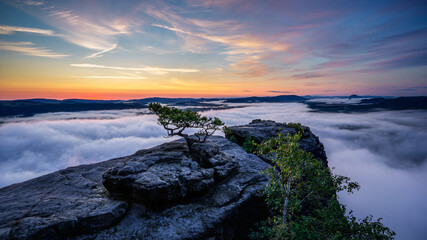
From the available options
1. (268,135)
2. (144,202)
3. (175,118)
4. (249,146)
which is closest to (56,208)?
(144,202)

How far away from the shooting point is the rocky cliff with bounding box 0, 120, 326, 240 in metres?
14.1

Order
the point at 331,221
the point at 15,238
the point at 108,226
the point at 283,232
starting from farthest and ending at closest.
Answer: the point at 108,226, the point at 331,221, the point at 283,232, the point at 15,238

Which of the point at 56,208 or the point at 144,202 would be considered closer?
the point at 56,208

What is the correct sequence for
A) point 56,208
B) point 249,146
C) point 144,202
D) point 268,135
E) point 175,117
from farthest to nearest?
1. point 268,135
2. point 249,146
3. point 175,117
4. point 144,202
5. point 56,208

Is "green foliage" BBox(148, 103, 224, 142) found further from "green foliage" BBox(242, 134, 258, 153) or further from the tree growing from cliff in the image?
"green foliage" BBox(242, 134, 258, 153)

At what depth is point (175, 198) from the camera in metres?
17.9

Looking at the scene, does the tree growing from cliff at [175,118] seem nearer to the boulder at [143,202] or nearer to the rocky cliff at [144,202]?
the rocky cliff at [144,202]

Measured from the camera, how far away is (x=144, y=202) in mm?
17547

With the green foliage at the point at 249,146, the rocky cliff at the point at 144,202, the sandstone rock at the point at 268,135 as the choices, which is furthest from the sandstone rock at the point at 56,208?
the sandstone rock at the point at 268,135

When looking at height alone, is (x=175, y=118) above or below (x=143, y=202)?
above

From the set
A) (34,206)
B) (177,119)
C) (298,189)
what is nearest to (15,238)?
(34,206)

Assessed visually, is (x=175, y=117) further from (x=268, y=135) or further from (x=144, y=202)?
(x=268, y=135)

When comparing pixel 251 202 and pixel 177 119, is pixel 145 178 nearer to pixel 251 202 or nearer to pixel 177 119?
pixel 177 119

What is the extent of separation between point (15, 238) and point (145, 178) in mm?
9217
